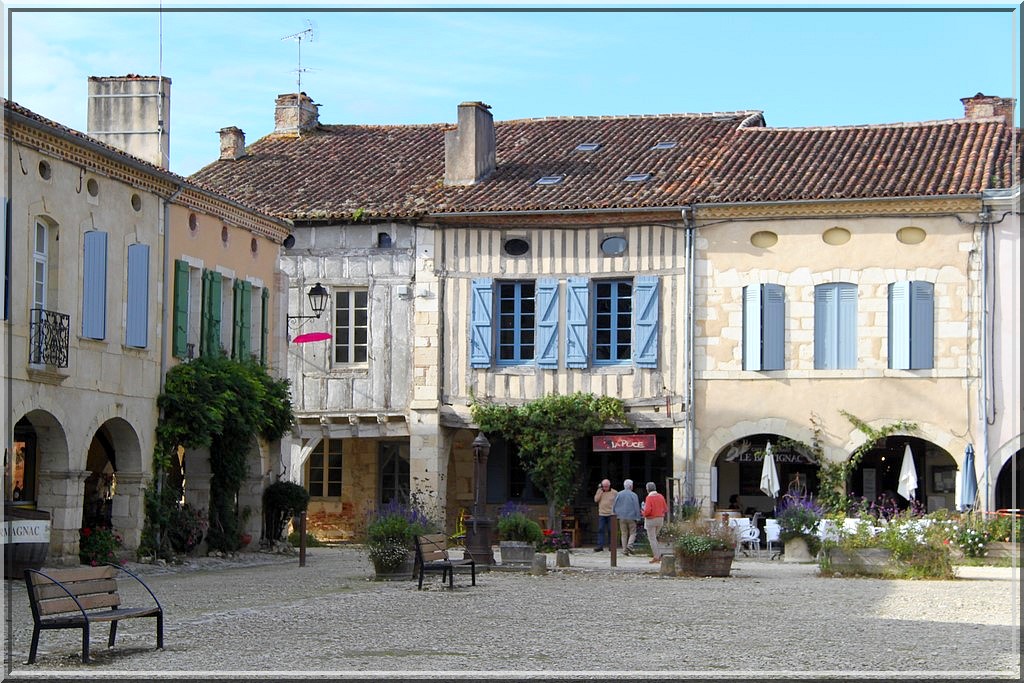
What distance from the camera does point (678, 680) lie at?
28.8 feet

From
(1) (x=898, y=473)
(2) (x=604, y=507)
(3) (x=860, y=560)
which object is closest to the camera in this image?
(3) (x=860, y=560)

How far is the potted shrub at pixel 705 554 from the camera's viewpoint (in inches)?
727

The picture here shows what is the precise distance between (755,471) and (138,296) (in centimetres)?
1187

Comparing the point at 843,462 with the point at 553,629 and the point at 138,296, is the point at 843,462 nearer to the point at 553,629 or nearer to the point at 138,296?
the point at 138,296

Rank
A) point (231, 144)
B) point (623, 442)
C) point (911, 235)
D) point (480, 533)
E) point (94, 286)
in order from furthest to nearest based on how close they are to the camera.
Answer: point (231, 144), point (623, 442), point (911, 235), point (94, 286), point (480, 533)

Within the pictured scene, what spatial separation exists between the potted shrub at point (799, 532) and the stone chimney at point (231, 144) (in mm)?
12973

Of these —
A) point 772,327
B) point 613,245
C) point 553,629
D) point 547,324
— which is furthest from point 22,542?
point 772,327

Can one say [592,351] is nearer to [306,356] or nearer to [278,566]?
[306,356]

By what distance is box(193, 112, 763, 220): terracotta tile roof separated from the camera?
27.3m

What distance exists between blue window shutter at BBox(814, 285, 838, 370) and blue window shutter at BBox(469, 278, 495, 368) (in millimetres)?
5170

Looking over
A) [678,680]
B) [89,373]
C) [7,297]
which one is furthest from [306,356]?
[678,680]

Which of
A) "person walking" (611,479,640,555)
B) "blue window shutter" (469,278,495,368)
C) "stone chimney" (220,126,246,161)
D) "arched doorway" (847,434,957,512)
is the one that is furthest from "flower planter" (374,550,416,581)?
"stone chimney" (220,126,246,161)

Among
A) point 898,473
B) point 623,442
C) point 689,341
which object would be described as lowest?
point 898,473

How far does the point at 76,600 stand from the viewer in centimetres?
984
